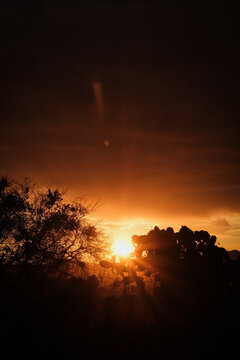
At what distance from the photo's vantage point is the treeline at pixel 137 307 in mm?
12078

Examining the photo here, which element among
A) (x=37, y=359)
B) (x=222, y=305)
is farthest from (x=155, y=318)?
(x=37, y=359)

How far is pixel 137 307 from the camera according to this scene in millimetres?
17469

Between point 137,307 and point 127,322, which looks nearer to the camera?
point 127,322

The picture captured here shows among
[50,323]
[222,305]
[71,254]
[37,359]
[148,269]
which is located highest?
[71,254]

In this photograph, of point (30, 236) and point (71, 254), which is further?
point (71, 254)

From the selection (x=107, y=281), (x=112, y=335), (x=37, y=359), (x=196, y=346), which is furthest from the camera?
(x=107, y=281)

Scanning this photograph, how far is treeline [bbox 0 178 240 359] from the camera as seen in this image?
1208 centimetres

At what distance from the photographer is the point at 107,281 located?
2641 cm

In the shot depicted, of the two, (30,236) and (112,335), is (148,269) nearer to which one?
(112,335)

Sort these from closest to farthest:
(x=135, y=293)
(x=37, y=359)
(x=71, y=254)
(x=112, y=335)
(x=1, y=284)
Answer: (x=37, y=359), (x=112, y=335), (x=1, y=284), (x=135, y=293), (x=71, y=254)

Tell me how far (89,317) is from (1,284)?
22.7 feet

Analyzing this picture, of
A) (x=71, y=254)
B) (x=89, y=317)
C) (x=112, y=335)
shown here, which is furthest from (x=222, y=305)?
(x=71, y=254)

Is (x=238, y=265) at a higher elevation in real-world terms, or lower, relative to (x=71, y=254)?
lower

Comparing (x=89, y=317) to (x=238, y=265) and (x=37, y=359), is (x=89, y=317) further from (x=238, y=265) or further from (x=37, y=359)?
(x=238, y=265)
